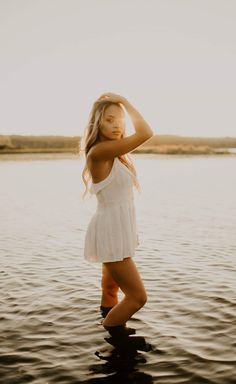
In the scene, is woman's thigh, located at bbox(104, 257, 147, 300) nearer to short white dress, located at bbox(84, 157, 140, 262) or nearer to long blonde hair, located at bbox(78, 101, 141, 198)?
short white dress, located at bbox(84, 157, 140, 262)

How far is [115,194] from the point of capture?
5.19 m

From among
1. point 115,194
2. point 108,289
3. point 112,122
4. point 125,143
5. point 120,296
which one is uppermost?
point 112,122

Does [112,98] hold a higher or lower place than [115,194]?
higher

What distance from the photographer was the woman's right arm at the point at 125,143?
4961mm

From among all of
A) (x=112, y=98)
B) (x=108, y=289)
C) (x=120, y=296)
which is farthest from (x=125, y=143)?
(x=120, y=296)

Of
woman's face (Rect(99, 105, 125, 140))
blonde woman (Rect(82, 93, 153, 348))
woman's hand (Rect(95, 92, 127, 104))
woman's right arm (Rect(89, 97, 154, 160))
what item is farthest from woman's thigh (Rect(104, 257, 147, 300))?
woman's hand (Rect(95, 92, 127, 104))

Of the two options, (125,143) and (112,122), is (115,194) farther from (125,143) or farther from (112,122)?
(112,122)

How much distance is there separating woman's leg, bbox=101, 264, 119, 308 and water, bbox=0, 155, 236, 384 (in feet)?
0.80

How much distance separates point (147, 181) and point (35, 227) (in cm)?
1683

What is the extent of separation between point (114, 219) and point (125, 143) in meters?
0.82

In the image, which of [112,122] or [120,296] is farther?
[120,296]

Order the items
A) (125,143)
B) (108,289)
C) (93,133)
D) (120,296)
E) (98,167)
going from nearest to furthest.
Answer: (125,143) → (98,167) → (93,133) → (108,289) → (120,296)

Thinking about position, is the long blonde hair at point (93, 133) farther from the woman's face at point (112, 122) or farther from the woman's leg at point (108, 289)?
the woman's leg at point (108, 289)

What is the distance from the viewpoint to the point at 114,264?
5129mm
